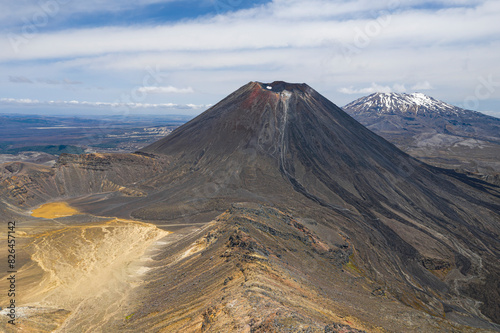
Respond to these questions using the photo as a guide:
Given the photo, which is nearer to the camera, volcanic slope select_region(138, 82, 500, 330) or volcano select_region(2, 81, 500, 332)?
volcano select_region(2, 81, 500, 332)

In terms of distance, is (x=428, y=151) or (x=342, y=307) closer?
(x=342, y=307)

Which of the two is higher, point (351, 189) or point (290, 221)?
point (351, 189)

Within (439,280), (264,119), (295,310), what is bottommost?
(439,280)

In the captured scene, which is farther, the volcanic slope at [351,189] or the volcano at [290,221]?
the volcanic slope at [351,189]

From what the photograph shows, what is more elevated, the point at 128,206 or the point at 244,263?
the point at 244,263

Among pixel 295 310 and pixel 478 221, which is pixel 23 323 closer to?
pixel 295 310

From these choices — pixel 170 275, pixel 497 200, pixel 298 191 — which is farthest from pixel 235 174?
pixel 497 200

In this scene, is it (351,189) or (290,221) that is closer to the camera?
(290,221)

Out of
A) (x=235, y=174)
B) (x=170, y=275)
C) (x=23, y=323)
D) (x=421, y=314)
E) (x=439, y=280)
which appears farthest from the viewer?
(x=235, y=174)
